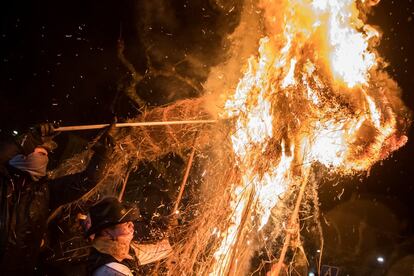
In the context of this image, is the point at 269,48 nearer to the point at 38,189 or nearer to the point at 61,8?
the point at 38,189

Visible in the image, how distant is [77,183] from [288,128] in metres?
2.29

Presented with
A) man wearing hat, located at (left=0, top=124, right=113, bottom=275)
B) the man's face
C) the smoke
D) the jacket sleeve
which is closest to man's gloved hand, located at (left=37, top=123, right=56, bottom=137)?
man wearing hat, located at (left=0, top=124, right=113, bottom=275)

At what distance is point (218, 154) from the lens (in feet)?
14.0

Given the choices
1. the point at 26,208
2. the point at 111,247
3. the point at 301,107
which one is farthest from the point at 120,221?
the point at 301,107

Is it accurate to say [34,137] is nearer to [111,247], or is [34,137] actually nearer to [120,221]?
[120,221]

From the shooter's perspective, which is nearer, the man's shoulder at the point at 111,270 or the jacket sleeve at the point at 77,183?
the man's shoulder at the point at 111,270

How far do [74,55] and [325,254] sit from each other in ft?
65.3

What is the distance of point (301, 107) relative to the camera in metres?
3.59

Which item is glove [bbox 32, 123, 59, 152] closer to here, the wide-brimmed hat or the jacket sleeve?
the jacket sleeve

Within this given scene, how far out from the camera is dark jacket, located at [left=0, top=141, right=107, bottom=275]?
3.44m

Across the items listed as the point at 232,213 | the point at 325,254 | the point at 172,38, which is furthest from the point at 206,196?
the point at 325,254

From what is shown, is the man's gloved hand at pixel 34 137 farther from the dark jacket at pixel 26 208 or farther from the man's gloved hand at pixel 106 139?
the man's gloved hand at pixel 106 139

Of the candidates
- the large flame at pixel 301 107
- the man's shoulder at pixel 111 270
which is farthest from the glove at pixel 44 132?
the large flame at pixel 301 107

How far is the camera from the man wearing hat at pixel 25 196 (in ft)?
11.2
